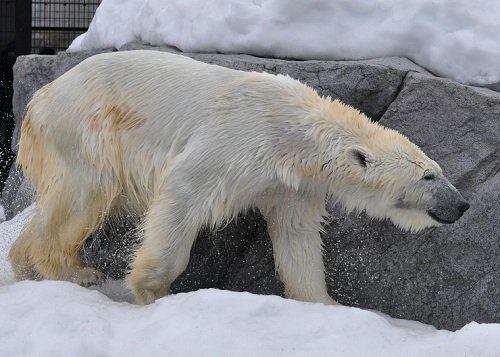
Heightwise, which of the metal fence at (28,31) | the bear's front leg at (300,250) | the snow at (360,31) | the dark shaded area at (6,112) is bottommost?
the dark shaded area at (6,112)

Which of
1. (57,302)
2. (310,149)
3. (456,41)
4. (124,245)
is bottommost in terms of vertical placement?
(124,245)

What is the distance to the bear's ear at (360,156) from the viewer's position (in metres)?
3.95

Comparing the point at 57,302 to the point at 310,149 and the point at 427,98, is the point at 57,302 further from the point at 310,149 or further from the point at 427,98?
the point at 427,98

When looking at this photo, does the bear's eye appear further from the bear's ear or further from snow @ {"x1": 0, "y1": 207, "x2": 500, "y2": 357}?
snow @ {"x1": 0, "y1": 207, "x2": 500, "y2": 357}

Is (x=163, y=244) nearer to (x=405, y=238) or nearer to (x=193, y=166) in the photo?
(x=193, y=166)

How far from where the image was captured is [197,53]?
206 inches

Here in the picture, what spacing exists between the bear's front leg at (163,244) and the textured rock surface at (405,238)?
61cm

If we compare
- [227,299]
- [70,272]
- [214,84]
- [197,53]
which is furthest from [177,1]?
[227,299]

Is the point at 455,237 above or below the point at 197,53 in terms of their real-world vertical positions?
below

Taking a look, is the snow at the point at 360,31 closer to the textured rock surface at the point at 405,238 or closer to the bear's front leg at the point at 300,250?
the textured rock surface at the point at 405,238

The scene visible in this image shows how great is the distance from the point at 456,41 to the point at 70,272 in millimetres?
2262

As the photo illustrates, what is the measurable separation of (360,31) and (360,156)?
118 cm

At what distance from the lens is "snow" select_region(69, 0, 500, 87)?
4.78 m

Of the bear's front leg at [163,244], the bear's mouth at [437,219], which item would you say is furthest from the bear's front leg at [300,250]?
the bear's mouth at [437,219]
